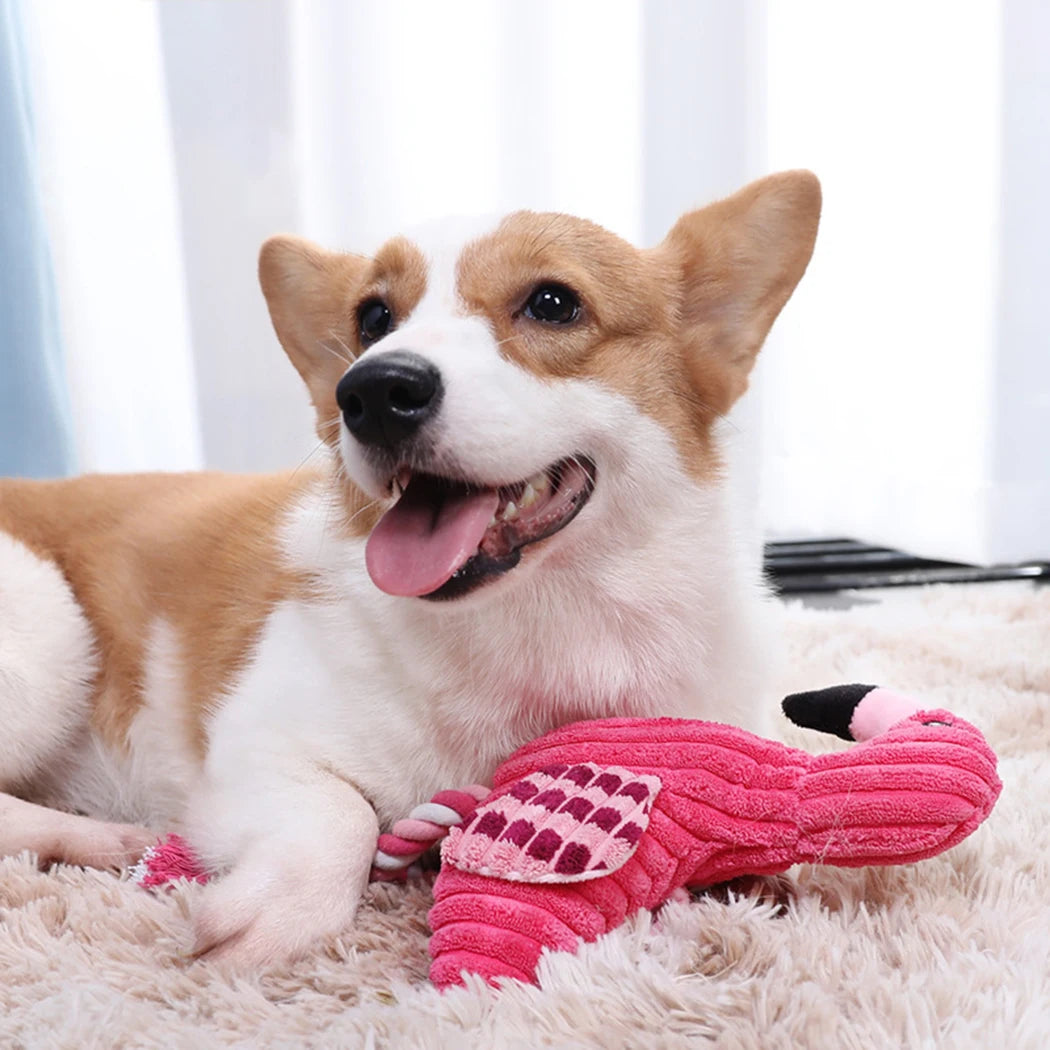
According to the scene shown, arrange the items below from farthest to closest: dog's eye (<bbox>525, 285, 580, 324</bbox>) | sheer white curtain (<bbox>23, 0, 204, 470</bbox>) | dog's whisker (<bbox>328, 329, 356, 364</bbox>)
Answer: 1. sheer white curtain (<bbox>23, 0, 204, 470</bbox>)
2. dog's whisker (<bbox>328, 329, 356, 364</bbox>)
3. dog's eye (<bbox>525, 285, 580, 324</bbox>)

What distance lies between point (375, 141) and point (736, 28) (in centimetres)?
80

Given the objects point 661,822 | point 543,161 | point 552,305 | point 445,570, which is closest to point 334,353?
point 552,305

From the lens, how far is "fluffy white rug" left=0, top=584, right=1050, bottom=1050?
70 centimetres

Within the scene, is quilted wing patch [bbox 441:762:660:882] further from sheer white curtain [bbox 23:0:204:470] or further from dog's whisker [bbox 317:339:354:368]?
sheer white curtain [bbox 23:0:204:470]

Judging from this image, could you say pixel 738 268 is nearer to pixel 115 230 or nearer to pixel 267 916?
pixel 267 916

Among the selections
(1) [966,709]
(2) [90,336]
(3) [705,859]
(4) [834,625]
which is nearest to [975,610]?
(4) [834,625]

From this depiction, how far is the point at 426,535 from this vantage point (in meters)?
0.93

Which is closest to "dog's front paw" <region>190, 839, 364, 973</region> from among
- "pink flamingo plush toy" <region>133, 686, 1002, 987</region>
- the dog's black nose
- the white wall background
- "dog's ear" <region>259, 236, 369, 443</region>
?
"pink flamingo plush toy" <region>133, 686, 1002, 987</region>

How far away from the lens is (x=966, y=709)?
4.80 ft

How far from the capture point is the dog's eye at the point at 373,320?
1.10m

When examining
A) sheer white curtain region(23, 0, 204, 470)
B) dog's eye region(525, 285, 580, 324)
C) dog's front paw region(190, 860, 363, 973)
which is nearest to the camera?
dog's front paw region(190, 860, 363, 973)

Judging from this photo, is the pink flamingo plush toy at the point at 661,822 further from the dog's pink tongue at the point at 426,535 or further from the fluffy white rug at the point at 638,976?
the dog's pink tongue at the point at 426,535

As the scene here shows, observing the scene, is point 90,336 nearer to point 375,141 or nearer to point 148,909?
point 375,141

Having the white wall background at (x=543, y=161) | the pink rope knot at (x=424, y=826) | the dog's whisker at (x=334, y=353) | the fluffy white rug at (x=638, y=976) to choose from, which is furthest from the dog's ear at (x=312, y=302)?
the white wall background at (x=543, y=161)
